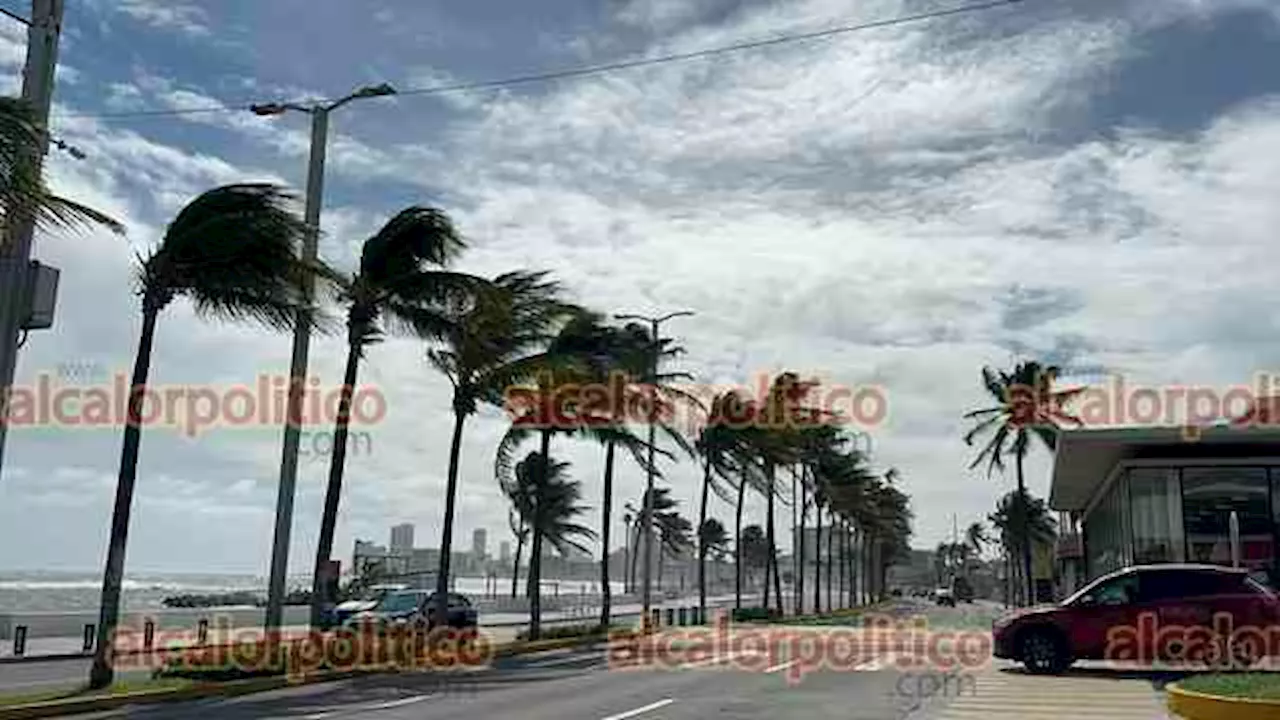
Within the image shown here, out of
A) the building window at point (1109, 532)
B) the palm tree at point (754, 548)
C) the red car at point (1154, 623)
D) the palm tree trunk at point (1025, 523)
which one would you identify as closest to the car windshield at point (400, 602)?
the red car at point (1154, 623)

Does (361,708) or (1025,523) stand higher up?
(1025,523)

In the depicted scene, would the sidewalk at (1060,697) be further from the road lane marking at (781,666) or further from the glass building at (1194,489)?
the glass building at (1194,489)

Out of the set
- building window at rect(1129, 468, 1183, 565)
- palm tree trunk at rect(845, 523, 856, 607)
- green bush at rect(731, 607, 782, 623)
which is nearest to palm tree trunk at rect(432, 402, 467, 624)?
building window at rect(1129, 468, 1183, 565)

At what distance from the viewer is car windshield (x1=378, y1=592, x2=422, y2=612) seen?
37.3 meters

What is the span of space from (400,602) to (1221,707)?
1043 inches

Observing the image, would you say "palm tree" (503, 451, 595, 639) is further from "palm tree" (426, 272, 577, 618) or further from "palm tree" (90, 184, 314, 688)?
"palm tree" (90, 184, 314, 688)

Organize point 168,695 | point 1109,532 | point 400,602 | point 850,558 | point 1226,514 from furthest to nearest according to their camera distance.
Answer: point 850,558 → point 1109,532 → point 400,602 → point 1226,514 → point 168,695

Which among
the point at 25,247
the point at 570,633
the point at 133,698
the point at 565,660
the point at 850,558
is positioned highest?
the point at 850,558

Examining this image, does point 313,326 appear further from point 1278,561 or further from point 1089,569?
point 1089,569

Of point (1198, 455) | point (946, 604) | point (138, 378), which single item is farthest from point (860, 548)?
point (138, 378)

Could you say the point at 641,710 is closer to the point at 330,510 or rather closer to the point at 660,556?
the point at 330,510

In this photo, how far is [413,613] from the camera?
121 feet

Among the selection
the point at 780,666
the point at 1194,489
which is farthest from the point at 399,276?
the point at 1194,489

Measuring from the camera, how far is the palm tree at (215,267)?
2131 centimetres
